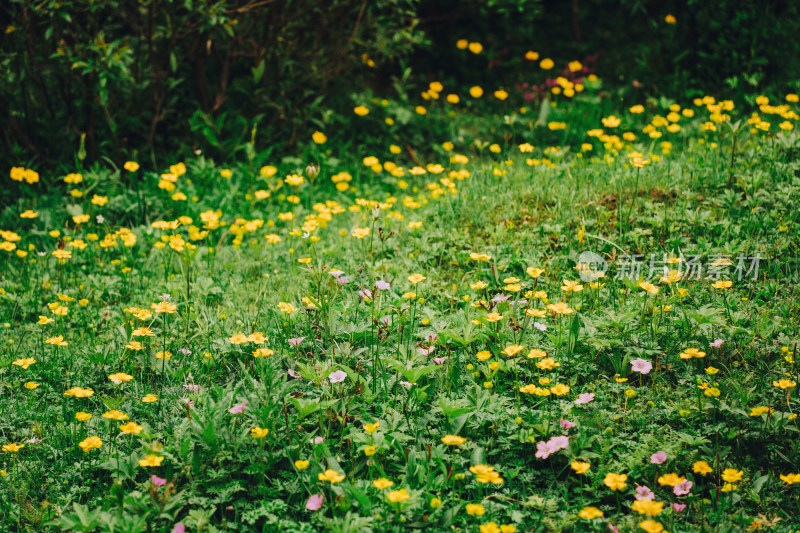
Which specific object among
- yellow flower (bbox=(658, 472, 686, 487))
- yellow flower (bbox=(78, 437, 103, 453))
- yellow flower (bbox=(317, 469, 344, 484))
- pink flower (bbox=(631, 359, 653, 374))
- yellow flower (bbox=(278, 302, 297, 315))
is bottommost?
yellow flower (bbox=(78, 437, 103, 453))

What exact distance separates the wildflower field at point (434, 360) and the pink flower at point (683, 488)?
1cm

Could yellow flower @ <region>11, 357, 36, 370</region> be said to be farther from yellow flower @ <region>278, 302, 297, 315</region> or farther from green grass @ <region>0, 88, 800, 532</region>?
yellow flower @ <region>278, 302, 297, 315</region>

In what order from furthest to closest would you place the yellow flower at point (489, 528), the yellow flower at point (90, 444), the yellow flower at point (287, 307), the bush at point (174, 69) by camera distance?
the bush at point (174, 69), the yellow flower at point (287, 307), the yellow flower at point (90, 444), the yellow flower at point (489, 528)

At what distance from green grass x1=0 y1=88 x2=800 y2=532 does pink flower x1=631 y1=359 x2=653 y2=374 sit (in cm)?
8

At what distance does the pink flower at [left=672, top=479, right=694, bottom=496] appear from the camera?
6.53 ft

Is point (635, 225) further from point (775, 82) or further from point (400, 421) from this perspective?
point (775, 82)

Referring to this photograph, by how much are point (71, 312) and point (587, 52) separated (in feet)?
21.9

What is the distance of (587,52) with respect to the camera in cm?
773

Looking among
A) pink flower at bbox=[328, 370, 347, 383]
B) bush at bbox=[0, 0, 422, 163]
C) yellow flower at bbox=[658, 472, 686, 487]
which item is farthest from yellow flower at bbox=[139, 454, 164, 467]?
bush at bbox=[0, 0, 422, 163]

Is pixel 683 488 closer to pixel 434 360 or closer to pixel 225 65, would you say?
pixel 434 360

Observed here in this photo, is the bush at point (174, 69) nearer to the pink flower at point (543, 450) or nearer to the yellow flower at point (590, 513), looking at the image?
the pink flower at point (543, 450)


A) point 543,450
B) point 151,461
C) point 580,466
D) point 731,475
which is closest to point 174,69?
point 151,461

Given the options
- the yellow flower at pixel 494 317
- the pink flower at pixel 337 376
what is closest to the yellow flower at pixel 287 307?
the pink flower at pixel 337 376

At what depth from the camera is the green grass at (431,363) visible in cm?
211
